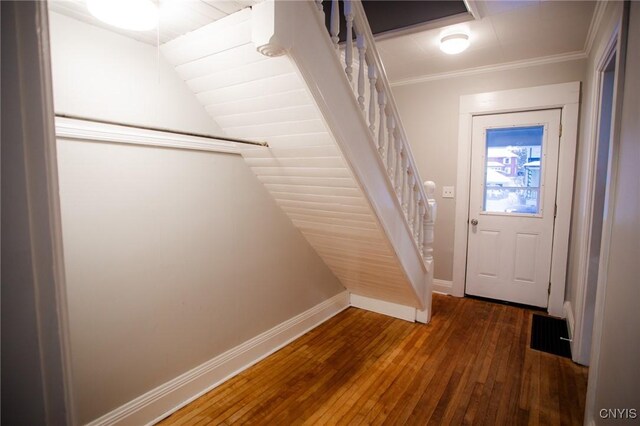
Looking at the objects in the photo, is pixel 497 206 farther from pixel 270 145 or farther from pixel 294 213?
pixel 270 145

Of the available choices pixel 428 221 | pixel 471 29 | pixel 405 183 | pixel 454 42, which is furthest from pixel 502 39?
pixel 428 221

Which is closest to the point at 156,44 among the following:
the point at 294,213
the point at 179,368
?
the point at 294,213

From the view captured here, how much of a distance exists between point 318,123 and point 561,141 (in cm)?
262

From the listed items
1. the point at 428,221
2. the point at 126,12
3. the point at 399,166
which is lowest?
the point at 428,221

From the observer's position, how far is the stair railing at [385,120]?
1604mm

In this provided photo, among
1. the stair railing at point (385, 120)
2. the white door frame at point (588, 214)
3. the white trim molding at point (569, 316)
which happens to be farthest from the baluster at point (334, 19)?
the white trim molding at point (569, 316)

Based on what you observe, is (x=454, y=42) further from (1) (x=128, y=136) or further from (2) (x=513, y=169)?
(1) (x=128, y=136)

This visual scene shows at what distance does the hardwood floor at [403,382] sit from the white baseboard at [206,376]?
0.18 feet

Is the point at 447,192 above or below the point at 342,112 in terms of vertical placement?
below

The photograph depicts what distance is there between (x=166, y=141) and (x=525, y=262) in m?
3.34

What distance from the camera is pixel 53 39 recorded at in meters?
1.29

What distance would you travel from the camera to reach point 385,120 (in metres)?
2.15

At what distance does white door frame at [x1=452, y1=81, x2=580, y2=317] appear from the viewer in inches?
115

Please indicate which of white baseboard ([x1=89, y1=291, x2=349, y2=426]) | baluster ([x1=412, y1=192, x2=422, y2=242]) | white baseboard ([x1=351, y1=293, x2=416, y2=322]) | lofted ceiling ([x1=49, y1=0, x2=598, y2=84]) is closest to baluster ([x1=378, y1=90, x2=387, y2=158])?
baluster ([x1=412, y1=192, x2=422, y2=242])
